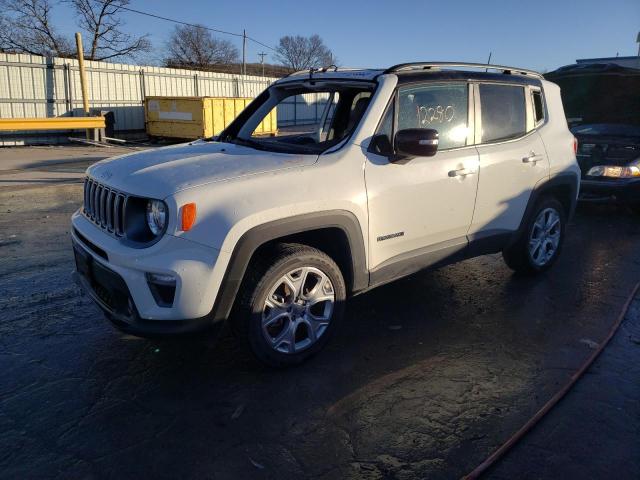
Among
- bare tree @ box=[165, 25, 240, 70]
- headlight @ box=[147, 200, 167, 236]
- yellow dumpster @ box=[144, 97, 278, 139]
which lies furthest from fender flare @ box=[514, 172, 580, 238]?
bare tree @ box=[165, 25, 240, 70]

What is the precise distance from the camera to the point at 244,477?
2.39 metres

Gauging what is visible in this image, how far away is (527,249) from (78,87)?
19.2 metres

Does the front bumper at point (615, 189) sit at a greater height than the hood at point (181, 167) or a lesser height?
lesser

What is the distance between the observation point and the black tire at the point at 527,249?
15.8 ft

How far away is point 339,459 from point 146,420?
Result: 1049mm

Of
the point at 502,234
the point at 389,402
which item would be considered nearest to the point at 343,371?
the point at 389,402

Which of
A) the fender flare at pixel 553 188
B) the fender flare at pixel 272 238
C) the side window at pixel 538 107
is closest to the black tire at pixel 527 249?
the fender flare at pixel 553 188

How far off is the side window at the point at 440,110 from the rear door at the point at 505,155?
19 centimetres

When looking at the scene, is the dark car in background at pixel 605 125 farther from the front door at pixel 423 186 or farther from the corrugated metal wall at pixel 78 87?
the corrugated metal wall at pixel 78 87

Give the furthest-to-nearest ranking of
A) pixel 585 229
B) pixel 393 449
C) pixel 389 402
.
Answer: pixel 585 229 < pixel 389 402 < pixel 393 449

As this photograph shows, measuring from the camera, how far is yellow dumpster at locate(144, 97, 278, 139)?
1834 cm

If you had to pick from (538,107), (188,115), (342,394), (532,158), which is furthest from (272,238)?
(188,115)

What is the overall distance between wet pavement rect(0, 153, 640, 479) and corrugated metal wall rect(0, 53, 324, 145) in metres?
12.6

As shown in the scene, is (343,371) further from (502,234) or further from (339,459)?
(502,234)
